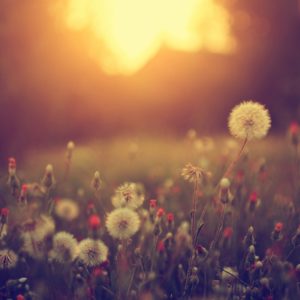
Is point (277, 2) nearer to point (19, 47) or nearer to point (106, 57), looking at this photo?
point (106, 57)

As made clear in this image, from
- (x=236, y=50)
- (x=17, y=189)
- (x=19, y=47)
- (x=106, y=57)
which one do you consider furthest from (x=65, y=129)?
(x=17, y=189)

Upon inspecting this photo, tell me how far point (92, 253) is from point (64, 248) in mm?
181

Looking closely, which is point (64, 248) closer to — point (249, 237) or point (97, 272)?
point (97, 272)

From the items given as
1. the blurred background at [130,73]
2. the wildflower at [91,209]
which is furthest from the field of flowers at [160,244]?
the blurred background at [130,73]

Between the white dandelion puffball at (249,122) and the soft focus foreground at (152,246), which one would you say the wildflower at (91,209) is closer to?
the soft focus foreground at (152,246)

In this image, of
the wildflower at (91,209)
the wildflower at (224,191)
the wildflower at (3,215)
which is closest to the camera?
the wildflower at (224,191)

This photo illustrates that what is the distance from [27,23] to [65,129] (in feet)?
15.4

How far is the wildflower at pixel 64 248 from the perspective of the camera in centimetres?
230

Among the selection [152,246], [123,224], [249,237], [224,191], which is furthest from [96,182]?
[249,237]

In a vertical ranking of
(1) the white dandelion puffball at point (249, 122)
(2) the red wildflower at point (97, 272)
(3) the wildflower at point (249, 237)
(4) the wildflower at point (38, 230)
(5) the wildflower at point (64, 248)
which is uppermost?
(1) the white dandelion puffball at point (249, 122)

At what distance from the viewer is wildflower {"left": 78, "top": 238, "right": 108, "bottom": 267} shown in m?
2.25

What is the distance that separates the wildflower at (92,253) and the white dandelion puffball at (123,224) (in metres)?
0.11

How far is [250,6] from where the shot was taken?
595 inches

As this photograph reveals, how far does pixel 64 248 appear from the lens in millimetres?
2369
